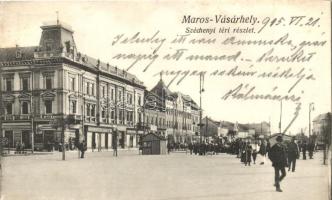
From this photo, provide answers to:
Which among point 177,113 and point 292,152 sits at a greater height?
point 177,113

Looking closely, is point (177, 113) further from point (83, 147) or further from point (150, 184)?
point (150, 184)

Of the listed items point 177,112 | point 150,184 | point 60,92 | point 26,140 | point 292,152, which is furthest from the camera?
point 177,112

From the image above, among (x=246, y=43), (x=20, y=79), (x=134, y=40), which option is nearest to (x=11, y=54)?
(x=20, y=79)

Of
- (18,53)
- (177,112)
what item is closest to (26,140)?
(18,53)

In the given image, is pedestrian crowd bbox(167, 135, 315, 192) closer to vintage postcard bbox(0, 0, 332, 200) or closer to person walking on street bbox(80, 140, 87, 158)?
vintage postcard bbox(0, 0, 332, 200)

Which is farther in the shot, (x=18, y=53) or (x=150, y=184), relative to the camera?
(x=18, y=53)

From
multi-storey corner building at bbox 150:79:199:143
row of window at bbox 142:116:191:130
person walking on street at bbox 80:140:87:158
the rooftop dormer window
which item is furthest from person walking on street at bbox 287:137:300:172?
the rooftop dormer window

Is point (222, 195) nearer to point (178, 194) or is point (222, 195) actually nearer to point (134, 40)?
point (178, 194)

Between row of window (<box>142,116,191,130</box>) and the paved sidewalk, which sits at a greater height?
row of window (<box>142,116,191,130</box>)

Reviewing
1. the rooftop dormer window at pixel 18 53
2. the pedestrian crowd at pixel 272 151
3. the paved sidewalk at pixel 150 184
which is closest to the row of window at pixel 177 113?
the pedestrian crowd at pixel 272 151

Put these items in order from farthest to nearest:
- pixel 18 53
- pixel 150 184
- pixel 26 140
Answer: pixel 26 140
pixel 18 53
pixel 150 184

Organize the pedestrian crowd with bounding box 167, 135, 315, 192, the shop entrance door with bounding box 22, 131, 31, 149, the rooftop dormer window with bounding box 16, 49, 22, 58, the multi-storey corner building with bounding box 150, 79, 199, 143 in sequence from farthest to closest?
the shop entrance door with bounding box 22, 131, 31, 149 → the multi-storey corner building with bounding box 150, 79, 199, 143 → the rooftop dormer window with bounding box 16, 49, 22, 58 → the pedestrian crowd with bounding box 167, 135, 315, 192
